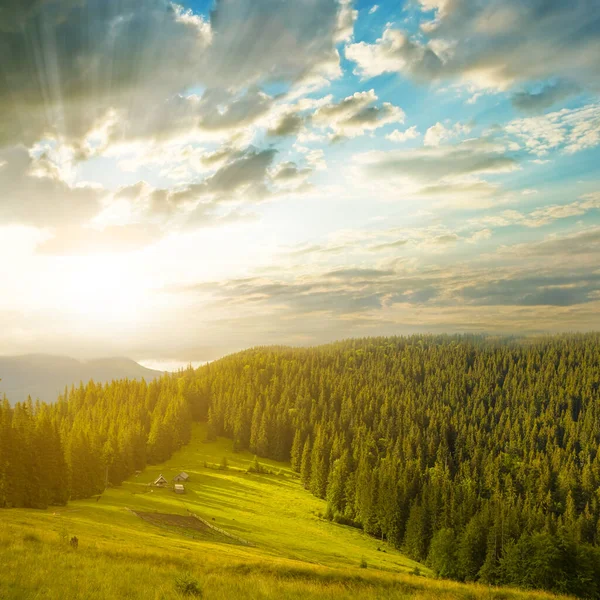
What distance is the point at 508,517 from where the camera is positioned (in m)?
111

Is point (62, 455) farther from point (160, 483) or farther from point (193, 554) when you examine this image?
point (193, 554)

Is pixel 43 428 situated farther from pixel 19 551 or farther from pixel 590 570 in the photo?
pixel 590 570

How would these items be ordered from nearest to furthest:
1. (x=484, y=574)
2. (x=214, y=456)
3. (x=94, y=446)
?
(x=484, y=574)
(x=94, y=446)
(x=214, y=456)

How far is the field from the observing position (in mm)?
19953

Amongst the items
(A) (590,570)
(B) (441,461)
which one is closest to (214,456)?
(B) (441,461)

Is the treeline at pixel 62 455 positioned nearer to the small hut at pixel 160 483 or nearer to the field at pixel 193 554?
the field at pixel 193 554

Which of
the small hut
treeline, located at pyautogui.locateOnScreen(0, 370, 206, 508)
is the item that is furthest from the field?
treeline, located at pyautogui.locateOnScreen(0, 370, 206, 508)

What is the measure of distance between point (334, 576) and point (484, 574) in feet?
276

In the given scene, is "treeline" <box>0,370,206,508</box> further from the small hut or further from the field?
the small hut

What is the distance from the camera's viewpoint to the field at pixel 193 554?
20.0 meters

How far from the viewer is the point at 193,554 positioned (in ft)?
113

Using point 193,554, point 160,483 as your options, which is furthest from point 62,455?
point 193,554

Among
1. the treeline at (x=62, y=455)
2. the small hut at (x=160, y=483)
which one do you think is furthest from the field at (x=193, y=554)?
the treeline at (x=62, y=455)

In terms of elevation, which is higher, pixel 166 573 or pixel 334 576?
pixel 166 573
